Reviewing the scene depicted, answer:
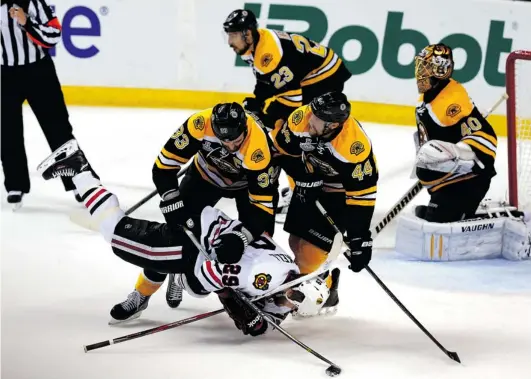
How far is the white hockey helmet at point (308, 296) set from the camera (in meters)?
3.36

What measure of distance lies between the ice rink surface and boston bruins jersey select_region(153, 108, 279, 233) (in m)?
0.50

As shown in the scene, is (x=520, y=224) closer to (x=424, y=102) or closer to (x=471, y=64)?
(x=424, y=102)

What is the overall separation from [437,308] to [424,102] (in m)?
1.04

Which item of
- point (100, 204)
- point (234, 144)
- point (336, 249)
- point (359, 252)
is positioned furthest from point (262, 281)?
point (100, 204)

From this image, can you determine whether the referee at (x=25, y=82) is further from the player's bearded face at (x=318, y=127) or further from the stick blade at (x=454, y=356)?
the stick blade at (x=454, y=356)

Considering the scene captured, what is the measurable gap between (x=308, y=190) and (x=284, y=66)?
1095 mm

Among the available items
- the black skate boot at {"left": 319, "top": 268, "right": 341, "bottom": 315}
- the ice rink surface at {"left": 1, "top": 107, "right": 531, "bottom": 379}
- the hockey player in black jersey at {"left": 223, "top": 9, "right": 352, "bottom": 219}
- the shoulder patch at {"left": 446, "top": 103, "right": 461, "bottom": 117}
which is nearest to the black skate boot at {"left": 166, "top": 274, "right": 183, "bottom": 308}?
the ice rink surface at {"left": 1, "top": 107, "right": 531, "bottom": 379}

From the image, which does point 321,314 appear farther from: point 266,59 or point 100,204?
point 266,59

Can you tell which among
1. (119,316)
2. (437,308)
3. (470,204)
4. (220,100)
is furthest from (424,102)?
(220,100)

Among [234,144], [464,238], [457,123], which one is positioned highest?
[234,144]

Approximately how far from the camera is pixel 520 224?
178 inches

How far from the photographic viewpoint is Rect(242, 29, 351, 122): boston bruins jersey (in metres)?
4.62

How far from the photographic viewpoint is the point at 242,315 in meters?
3.36

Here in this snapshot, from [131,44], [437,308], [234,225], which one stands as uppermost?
[131,44]
